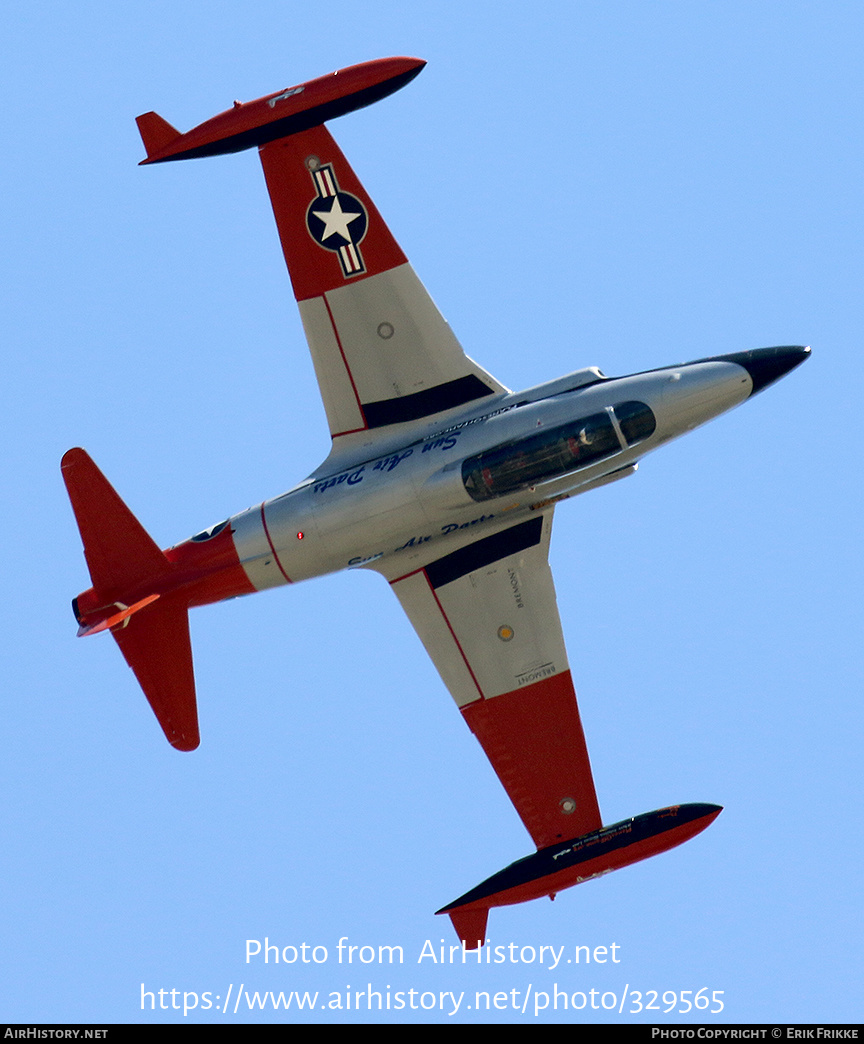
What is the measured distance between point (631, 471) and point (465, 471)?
2706 millimetres

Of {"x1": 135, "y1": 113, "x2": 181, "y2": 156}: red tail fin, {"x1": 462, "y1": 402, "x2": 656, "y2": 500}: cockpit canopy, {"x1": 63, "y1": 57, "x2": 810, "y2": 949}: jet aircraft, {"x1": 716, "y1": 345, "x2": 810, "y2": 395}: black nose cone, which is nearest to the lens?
{"x1": 462, "y1": 402, "x2": 656, "y2": 500}: cockpit canopy

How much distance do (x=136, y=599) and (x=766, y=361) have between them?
10.4 meters

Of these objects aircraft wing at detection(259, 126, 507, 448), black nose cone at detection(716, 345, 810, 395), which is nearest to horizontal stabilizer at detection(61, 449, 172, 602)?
aircraft wing at detection(259, 126, 507, 448)

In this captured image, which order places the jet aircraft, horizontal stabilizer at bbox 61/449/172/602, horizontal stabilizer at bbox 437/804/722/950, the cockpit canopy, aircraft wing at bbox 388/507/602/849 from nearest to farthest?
the cockpit canopy
the jet aircraft
horizontal stabilizer at bbox 61/449/172/602
horizontal stabilizer at bbox 437/804/722/950
aircraft wing at bbox 388/507/602/849

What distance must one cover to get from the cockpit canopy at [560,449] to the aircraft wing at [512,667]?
82.0 inches

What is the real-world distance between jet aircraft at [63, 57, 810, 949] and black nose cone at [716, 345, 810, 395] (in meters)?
0.03

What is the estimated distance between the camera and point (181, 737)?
2431 centimetres

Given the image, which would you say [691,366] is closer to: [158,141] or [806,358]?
[806,358]

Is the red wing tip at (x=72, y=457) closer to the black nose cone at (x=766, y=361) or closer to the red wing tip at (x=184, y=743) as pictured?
the red wing tip at (x=184, y=743)

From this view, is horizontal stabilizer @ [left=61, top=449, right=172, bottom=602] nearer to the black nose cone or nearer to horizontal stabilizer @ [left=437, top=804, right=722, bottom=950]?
horizontal stabilizer @ [left=437, top=804, right=722, bottom=950]

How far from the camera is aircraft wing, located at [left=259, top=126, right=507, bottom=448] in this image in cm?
2431

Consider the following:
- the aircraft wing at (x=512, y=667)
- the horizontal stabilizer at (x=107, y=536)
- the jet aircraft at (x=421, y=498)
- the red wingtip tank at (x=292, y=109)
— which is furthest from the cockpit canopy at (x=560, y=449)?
the red wingtip tank at (x=292, y=109)

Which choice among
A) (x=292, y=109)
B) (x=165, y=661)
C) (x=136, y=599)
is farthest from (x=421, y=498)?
(x=292, y=109)
